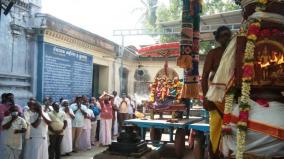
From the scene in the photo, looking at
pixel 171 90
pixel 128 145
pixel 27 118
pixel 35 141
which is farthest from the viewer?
pixel 171 90

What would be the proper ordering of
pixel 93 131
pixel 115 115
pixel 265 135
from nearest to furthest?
pixel 265 135
pixel 93 131
pixel 115 115

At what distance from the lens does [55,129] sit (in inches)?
382

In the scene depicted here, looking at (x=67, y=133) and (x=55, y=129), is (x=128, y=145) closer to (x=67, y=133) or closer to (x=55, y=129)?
(x=55, y=129)

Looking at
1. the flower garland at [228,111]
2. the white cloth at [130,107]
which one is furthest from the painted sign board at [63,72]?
the flower garland at [228,111]

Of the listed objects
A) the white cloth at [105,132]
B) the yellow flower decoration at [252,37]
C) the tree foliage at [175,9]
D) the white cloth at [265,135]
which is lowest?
the white cloth at [105,132]

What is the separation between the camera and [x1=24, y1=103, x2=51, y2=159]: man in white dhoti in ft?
28.5

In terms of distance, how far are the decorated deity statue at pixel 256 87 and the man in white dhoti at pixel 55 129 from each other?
690 centimetres

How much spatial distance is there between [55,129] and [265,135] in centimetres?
735

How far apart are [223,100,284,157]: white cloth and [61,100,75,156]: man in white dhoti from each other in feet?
26.7

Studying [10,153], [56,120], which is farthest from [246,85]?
[56,120]

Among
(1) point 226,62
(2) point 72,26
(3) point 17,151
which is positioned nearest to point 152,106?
(3) point 17,151

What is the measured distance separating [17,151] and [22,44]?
3431 millimetres

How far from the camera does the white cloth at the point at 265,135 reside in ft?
10.2

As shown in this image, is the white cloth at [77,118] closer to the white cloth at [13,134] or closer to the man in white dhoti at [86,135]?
the man in white dhoti at [86,135]
